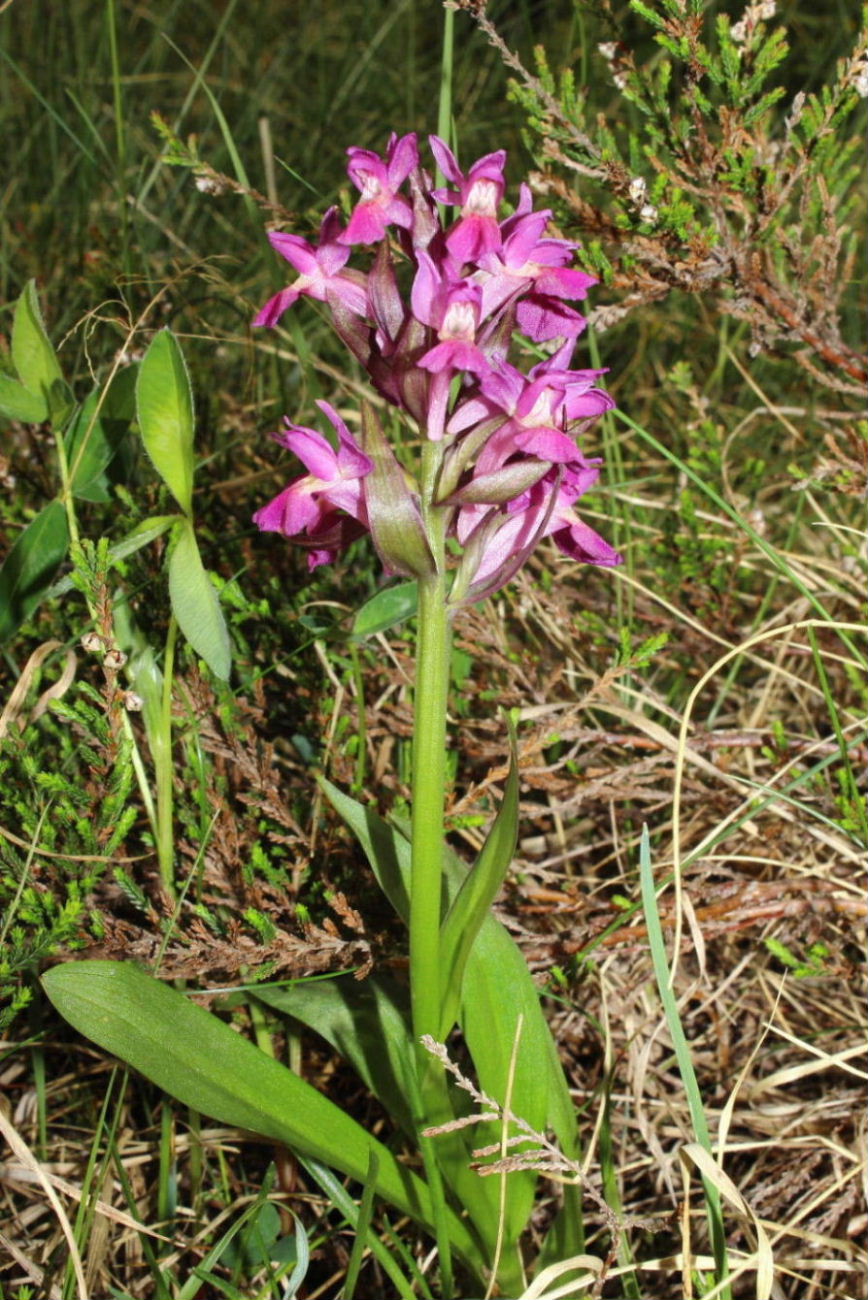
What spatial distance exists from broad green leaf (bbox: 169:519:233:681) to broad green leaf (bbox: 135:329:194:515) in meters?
0.06

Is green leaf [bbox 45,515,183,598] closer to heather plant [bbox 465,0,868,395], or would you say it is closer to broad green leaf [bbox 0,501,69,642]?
broad green leaf [bbox 0,501,69,642]

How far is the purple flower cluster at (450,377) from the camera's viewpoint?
3.65ft

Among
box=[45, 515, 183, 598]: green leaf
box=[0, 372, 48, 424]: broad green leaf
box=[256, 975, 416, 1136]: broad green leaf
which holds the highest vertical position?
box=[0, 372, 48, 424]: broad green leaf

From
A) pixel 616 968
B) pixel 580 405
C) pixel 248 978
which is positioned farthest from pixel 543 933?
pixel 580 405

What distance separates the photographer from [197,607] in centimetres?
144

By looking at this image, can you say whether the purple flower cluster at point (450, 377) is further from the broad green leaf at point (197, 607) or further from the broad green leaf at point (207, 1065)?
the broad green leaf at point (207, 1065)

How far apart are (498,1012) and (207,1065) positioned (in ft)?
1.12

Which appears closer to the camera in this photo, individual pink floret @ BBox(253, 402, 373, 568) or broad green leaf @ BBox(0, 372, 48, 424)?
individual pink floret @ BBox(253, 402, 373, 568)

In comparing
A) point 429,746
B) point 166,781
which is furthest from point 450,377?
point 166,781

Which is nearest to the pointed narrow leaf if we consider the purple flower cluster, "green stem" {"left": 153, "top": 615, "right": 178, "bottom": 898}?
the purple flower cluster

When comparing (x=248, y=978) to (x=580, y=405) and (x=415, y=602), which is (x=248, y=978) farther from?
(x=580, y=405)

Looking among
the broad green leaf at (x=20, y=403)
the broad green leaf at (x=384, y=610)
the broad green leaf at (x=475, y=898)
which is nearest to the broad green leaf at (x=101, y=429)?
the broad green leaf at (x=20, y=403)

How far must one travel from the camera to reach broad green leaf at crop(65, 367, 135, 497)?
1.63m

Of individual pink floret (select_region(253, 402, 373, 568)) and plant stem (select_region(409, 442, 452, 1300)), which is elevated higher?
individual pink floret (select_region(253, 402, 373, 568))
